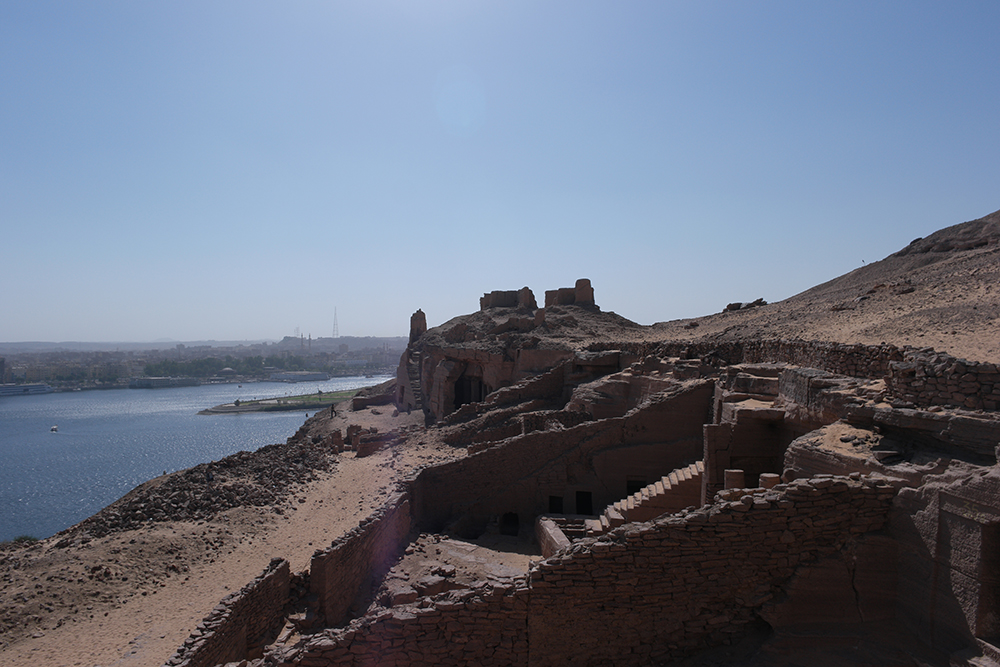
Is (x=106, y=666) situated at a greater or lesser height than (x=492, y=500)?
lesser

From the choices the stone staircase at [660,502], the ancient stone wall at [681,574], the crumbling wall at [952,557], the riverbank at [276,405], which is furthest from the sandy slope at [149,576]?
the riverbank at [276,405]

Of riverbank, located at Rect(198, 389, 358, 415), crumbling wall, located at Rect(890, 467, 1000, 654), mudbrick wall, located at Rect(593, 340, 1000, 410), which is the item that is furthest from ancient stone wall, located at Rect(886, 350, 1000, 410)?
riverbank, located at Rect(198, 389, 358, 415)

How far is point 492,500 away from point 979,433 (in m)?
9.00

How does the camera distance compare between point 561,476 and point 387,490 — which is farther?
point 387,490

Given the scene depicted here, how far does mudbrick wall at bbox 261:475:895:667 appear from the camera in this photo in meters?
5.96

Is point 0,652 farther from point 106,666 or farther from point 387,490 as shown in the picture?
point 387,490

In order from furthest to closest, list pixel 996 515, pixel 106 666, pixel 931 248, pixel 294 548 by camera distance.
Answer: pixel 931 248 → pixel 294 548 → pixel 106 666 → pixel 996 515

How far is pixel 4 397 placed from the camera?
288ft

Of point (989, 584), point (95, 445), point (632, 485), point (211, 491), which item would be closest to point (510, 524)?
point (632, 485)

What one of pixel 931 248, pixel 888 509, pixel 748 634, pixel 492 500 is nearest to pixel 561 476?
pixel 492 500

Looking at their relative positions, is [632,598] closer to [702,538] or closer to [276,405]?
[702,538]

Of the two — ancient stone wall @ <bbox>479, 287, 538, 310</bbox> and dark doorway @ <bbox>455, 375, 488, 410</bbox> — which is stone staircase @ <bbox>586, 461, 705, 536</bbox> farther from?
ancient stone wall @ <bbox>479, 287, 538, 310</bbox>

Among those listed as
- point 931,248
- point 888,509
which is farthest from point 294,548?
point 931,248

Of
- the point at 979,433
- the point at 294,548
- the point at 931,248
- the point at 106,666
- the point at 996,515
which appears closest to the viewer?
the point at 996,515
